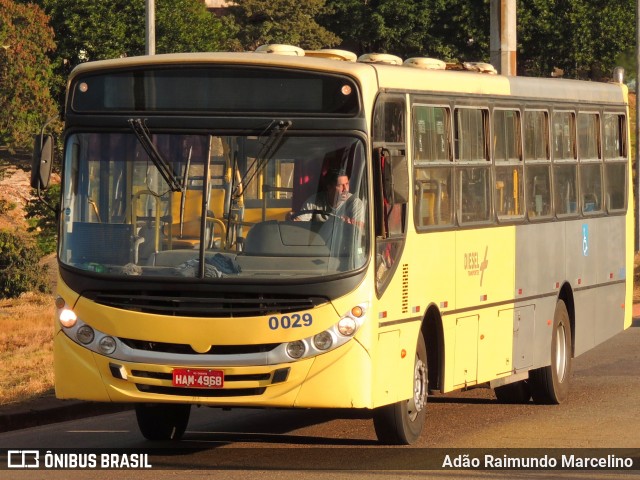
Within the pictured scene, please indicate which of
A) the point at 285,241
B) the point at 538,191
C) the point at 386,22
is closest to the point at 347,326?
the point at 285,241

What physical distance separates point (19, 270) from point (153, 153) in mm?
36133

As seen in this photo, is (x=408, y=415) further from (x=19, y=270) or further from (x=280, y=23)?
(x=280, y=23)

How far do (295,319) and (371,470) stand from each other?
111cm

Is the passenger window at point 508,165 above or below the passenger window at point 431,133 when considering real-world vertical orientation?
below

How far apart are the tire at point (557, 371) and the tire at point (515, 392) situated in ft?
0.36

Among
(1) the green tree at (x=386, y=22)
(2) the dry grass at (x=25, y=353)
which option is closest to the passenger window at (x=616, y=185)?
(2) the dry grass at (x=25, y=353)

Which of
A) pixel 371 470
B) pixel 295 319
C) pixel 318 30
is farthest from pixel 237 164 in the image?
pixel 318 30

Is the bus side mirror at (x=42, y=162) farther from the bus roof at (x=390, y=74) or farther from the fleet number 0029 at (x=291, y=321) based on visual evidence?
the fleet number 0029 at (x=291, y=321)

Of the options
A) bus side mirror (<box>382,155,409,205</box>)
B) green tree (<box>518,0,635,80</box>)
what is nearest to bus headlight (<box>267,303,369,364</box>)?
bus side mirror (<box>382,155,409,205</box>)

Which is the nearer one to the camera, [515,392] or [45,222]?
[515,392]

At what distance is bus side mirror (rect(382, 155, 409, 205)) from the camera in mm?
10836

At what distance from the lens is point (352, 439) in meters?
12.0

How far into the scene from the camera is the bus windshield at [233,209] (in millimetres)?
10516

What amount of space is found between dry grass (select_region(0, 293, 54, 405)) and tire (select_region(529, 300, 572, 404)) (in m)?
4.67
